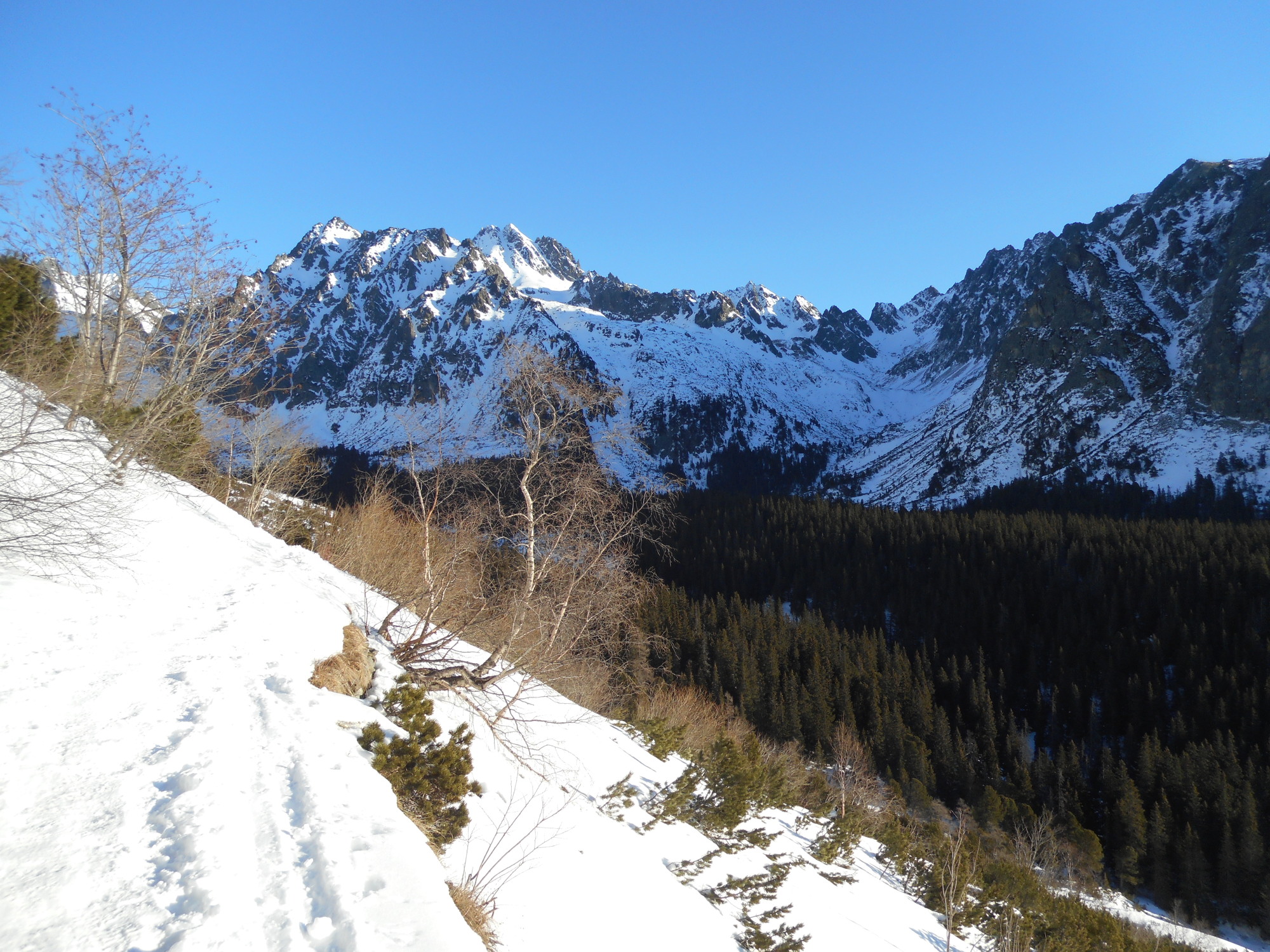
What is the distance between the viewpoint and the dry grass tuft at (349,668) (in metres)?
7.42

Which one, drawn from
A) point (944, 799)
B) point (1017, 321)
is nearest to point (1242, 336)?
point (1017, 321)

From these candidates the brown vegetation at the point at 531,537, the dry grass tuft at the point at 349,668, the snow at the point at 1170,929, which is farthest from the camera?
the snow at the point at 1170,929

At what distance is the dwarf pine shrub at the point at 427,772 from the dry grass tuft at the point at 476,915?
818 mm

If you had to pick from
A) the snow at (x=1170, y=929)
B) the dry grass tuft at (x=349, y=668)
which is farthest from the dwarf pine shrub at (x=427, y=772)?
the snow at (x=1170, y=929)

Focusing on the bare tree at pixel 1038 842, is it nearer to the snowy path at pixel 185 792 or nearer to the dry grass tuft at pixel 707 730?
the dry grass tuft at pixel 707 730

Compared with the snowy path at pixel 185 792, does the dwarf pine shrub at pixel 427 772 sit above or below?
below

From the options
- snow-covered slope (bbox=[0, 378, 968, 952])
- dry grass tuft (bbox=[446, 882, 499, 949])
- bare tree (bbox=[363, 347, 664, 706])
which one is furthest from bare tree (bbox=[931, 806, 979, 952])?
dry grass tuft (bbox=[446, 882, 499, 949])

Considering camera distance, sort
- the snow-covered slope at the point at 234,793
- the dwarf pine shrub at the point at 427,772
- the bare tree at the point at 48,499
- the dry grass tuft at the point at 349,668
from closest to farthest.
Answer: the snow-covered slope at the point at 234,793 < the dwarf pine shrub at the point at 427,772 < the bare tree at the point at 48,499 < the dry grass tuft at the point at 349,668

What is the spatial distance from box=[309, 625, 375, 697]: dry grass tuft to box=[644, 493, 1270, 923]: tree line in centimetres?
1929

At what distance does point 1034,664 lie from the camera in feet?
220

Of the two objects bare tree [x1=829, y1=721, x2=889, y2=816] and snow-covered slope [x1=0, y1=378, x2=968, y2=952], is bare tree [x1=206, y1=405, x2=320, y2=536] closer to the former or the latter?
snow-covered slope [x1=0, y1=378, x2=968, y2=952]

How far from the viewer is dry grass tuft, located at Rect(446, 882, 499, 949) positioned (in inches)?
214

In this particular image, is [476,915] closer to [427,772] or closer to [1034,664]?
[427,772]

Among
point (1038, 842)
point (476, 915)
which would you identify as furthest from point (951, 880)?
point (1038, 842)
